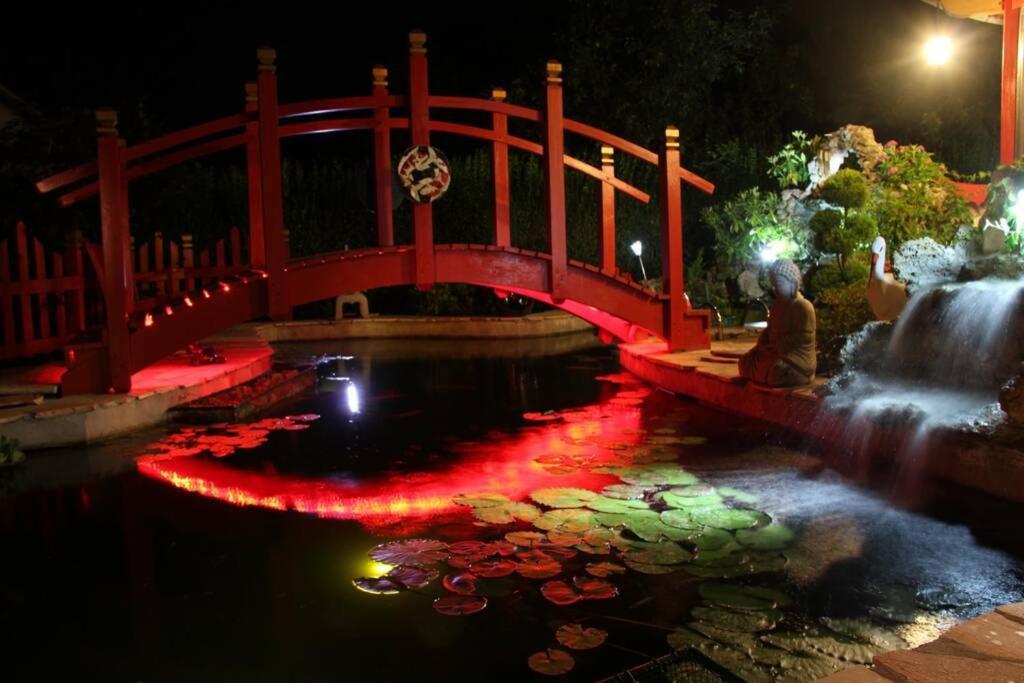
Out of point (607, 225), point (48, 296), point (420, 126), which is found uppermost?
point (420, 126)

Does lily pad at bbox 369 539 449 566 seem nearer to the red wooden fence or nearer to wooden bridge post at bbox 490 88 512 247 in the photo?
the red wooden fence

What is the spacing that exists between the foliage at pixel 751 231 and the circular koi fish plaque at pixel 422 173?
21.9 feet

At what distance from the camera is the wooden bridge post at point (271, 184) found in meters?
9.11

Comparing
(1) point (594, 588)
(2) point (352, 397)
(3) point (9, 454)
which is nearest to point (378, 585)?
(1) point (594, 588)

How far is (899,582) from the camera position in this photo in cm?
439

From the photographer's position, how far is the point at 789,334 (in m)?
7.90

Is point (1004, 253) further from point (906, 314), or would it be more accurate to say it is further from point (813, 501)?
point (813, 501)

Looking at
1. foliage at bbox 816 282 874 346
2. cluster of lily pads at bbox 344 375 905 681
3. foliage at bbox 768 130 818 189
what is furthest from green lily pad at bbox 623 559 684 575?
foliage at bbox 768 130 818 189

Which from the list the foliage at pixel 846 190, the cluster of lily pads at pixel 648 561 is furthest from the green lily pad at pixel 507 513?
the foliage at pixel 846 190

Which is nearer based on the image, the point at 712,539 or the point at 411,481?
the point at 712,539

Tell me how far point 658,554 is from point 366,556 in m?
1.60

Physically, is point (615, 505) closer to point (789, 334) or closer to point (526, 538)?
point (526, 538)

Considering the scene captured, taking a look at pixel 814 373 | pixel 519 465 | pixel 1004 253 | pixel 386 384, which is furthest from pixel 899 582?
pixel 386 384

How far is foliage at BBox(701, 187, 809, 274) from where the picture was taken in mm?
14047
